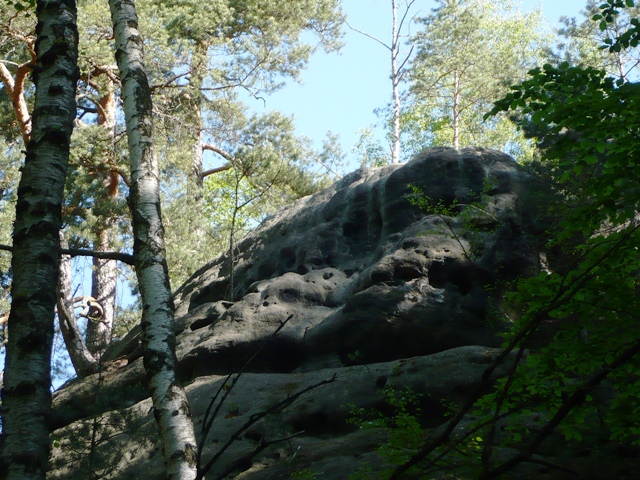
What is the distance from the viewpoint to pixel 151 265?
16.9 ft

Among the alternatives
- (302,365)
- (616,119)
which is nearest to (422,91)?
(302,365)

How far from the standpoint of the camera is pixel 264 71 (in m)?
19.8

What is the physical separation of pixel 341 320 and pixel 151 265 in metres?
5.92

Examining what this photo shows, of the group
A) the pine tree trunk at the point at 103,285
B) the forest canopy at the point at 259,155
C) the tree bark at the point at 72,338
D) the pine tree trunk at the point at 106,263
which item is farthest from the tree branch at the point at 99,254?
the pine tree trunk at the point at 103,285

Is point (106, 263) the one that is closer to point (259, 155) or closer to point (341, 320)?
point (259, 155)

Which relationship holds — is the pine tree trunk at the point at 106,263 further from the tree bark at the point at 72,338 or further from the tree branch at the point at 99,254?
the tree branch at the point at 99,254

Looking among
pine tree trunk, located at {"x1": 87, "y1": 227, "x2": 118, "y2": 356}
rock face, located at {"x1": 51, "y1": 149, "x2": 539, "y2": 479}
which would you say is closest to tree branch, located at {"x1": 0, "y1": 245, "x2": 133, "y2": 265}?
rock face, located at {"x1": 51, "y1": 149, "x2": 539, "y2": 479}

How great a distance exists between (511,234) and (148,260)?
7879 mm

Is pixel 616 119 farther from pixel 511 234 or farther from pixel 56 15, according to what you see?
pixel 511 234

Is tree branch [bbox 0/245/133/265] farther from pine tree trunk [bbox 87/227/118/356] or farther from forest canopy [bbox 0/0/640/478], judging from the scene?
pine tree trunk [bbox 87/227/118/356]

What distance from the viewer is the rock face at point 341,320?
27.1ft

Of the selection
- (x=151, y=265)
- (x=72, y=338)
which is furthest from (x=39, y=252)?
(x=72, y=338)

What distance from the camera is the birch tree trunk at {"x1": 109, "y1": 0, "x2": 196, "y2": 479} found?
472cm

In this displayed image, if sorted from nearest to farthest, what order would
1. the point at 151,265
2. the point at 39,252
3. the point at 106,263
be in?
the point at 39,252 → the point at 151,265 → the point at 106,263
